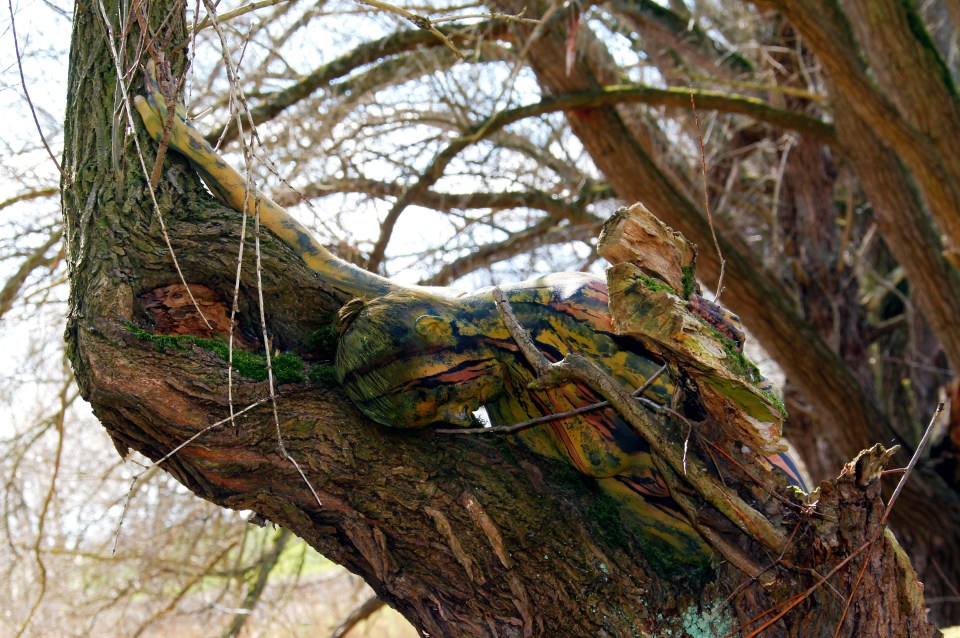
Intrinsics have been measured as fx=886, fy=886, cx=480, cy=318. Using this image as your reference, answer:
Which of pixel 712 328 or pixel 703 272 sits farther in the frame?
pixel 703 272

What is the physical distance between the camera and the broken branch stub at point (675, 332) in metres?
1.69

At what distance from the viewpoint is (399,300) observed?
2164 mm

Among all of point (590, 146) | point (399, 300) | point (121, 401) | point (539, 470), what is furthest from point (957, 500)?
point (121, 401)

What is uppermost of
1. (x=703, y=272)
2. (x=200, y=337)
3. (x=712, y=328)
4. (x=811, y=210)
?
(x=811, y=210)

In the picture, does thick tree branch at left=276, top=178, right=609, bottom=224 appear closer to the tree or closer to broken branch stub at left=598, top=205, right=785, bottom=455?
the tree

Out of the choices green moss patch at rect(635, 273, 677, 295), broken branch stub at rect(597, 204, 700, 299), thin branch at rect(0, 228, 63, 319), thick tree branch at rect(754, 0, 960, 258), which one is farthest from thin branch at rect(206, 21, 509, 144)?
green moss patch at rect(635, 273, 677, 295)

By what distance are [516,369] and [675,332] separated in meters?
0.59

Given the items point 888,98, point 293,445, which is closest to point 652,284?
point 293,445

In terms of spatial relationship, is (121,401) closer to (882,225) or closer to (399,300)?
(399,300)

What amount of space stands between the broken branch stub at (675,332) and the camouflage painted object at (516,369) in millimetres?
268

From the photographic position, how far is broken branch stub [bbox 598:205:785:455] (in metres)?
1.69

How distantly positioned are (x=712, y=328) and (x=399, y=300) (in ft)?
2.51

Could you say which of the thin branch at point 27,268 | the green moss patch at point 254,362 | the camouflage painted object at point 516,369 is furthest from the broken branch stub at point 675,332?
the thin branch at point 27,268

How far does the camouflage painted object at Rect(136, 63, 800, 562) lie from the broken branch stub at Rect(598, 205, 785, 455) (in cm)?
27
